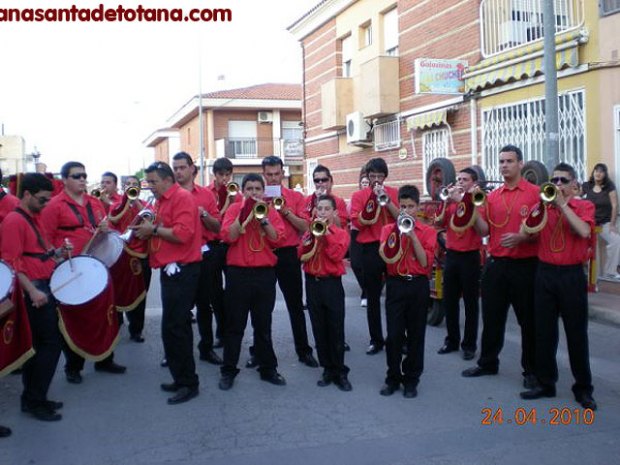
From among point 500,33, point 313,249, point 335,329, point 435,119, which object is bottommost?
point 335,329

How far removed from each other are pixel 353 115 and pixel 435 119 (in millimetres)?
3876

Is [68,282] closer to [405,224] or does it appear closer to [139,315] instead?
[139,315]

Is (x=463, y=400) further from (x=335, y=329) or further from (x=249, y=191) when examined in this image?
(x=249, y=191)

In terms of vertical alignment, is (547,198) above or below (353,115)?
below

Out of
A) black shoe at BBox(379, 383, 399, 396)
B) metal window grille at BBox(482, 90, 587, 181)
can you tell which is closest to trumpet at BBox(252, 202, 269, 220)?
black shoe at BBox(379, 383, 399, 396)

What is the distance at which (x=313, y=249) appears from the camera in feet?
19.3

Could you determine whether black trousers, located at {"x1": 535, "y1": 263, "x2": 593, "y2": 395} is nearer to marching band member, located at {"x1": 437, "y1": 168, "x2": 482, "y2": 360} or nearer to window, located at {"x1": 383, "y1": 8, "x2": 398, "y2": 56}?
marching band member, located at {"x1": 437, "y1": 168, "x2": 482, "y2": 360}

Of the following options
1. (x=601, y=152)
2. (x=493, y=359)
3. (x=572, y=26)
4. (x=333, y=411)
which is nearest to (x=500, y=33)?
(x=572, y=26)

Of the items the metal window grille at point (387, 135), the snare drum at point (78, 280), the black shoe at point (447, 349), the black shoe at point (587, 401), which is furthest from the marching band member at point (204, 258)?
the metal window grille at point (387, 135)

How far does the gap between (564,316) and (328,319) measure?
194 cm

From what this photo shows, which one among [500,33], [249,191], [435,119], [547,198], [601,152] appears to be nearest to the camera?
[547,198]

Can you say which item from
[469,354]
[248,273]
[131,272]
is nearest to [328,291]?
[248,273]

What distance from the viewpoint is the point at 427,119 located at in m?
14.5

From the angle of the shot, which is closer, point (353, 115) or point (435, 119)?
point (435, 119)
